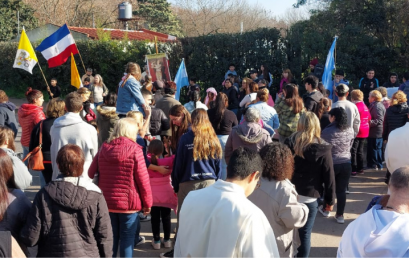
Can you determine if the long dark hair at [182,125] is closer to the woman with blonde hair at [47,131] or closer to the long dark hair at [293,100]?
the woman with blonde hair at [47,131]

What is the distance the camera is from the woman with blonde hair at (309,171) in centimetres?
494

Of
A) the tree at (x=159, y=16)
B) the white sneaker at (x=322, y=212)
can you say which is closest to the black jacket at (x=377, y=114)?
the white sneaker at (x=322, y=212)

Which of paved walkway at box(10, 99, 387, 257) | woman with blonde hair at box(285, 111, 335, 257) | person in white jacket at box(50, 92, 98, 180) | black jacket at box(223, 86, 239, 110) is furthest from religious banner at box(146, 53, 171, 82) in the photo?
woman with blonde hair at box(285, 111, 335, 257)

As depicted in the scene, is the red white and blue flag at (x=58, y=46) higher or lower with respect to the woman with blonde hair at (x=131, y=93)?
higher

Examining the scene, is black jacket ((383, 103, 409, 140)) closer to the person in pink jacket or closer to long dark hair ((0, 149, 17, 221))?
the person in pink jacket

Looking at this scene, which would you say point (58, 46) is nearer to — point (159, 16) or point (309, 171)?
point (309, 171)

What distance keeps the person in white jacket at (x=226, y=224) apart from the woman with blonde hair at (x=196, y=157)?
7.12ft

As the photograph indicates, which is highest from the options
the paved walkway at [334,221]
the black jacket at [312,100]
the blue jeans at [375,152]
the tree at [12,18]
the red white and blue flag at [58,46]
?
the tree at [12,18]

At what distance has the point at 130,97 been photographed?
789 centimetres

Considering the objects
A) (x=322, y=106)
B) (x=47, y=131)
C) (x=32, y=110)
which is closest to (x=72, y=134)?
(x=47, y=131)

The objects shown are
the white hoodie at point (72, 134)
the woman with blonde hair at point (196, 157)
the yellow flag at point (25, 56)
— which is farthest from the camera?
the yellow flag at point (25, 56)

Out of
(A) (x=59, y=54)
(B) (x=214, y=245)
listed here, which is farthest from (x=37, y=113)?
(A) (x=59, y=54)

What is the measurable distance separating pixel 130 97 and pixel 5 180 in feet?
14.5

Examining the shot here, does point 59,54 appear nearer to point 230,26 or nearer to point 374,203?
point 374,203
